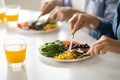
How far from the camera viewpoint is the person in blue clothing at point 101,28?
1.23 metres

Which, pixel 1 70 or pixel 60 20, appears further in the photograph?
pixel 60 20

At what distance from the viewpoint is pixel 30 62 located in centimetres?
124

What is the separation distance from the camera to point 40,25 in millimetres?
1682

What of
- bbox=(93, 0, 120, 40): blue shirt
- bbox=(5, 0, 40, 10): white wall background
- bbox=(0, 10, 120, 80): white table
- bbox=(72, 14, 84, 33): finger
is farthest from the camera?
bbox=(5, 0, 40, 10): white wall background

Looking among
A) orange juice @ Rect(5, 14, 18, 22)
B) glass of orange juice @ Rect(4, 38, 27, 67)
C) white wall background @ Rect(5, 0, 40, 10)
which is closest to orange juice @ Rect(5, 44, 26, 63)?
glass of orange juice @ Rect(4, 38, 27, 67)

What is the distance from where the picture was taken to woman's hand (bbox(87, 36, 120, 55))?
121cm

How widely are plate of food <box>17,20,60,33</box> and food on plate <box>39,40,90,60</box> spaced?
288 mm

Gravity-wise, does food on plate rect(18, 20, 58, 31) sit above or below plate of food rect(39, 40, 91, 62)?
above

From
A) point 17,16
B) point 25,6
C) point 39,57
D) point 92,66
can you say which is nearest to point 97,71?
point 92,66

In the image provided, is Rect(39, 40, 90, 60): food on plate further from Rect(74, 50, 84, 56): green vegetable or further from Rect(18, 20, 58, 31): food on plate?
Rect(18, 20, 58, 31): food on plate

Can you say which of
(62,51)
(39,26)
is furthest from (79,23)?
(39,26)

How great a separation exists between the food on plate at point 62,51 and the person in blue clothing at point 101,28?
54 mm

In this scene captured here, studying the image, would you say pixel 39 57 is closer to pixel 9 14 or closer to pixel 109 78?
pixel 109 78

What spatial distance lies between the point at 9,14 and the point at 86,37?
537 mm
